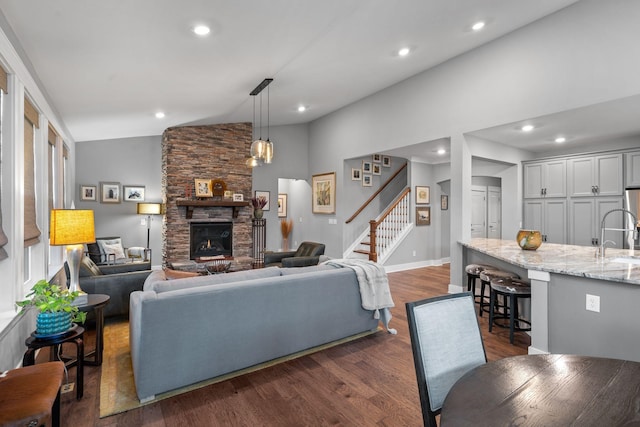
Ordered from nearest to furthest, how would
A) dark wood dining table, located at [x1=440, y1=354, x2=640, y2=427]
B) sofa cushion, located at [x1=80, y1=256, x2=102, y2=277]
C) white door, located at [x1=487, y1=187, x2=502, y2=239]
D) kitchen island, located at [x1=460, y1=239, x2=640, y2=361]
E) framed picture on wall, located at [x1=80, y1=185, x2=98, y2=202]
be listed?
dark wood dining table, located at [x1=440, y1=354, x2=640, y2=427]
kitchen island, located at [x1=460, y1=239, x2=640, y2=361]
sofa cushion, located at [x1=80, y1=256, x2=102, y2=277]
framed picture on wall, located at [x1=80, y1=185, x2=98, y2=202]
white door, located at [x1=487, y1=187, x2=502, y2=239]

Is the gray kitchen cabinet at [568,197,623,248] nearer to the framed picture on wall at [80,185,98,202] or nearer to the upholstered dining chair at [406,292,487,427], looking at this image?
the upholstered dining chair at [406,292,487,427]

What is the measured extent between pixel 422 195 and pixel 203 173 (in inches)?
192

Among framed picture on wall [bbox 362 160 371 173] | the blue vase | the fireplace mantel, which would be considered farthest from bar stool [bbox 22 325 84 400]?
framed picture on wall [bbox 362 160 371 173]

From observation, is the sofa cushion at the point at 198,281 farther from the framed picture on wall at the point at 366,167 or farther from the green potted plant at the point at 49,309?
the framed picture on wall at the point at 366,167

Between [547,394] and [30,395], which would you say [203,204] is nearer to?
[30,395]

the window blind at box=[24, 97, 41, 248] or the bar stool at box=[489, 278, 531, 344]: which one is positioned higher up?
the window blind at box=[24, 97, 41, 248]

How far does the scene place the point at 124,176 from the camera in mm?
7027

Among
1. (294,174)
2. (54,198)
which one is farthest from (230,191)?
(54,198)

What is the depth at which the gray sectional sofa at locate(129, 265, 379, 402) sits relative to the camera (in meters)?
2.21

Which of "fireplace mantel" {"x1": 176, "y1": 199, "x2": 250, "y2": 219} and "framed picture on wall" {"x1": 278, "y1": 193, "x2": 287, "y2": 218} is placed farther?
"framed picture on wall" {"x1": 278, "y1": 193, "x2": 287, "y2": 218}

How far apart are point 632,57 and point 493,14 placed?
144 centimetres

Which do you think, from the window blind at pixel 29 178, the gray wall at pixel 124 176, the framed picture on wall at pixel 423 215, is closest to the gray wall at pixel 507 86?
the framed picture on wall at pixel 423 215

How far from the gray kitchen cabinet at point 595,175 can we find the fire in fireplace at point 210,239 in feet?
21.5

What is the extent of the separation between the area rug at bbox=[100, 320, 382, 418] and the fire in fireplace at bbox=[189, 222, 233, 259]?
3.53 meters
